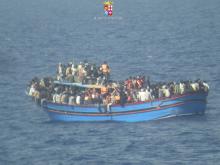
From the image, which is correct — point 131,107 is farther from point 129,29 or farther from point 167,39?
point 129,29

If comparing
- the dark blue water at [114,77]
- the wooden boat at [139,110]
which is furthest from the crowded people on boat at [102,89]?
the dark blue water at [114,77]

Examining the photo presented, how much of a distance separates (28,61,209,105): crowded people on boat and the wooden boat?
428 mm

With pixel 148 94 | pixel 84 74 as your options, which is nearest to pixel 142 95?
pixel 148 94

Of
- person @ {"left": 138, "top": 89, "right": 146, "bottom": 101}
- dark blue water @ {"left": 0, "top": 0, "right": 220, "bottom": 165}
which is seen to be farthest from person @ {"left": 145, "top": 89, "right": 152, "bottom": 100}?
dark blue water @ {"left": 0, "top": 0, "right": 220, "bottom": 165}

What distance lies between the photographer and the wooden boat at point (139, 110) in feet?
245

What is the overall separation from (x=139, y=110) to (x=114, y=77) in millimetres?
25407

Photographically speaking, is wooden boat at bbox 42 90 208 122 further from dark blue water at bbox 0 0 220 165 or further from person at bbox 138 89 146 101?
dark blue water at bbox 0 0 220 165

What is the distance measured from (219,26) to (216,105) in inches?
3384

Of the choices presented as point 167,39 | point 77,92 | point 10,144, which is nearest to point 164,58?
point 167,39

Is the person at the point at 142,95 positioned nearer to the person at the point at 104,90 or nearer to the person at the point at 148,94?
the person at the point at 148,94

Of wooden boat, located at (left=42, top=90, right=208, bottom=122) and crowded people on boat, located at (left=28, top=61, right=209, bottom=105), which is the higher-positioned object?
crowded people on boat, located at (left=28, top=61, right=209, bottom=105)

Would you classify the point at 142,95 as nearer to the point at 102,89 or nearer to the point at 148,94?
the point at 148,94

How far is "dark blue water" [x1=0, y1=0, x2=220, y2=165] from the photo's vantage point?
226ft

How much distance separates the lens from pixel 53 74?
10388 cm
